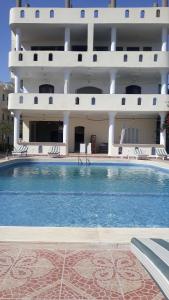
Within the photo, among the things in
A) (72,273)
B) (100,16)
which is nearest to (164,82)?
(100,16)

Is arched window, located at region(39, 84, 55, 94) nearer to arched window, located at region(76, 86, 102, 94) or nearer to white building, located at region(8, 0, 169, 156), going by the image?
white building, located at region(8, 0, 169, 156)

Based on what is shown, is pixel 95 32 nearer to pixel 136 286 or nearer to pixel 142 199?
pixel 142 199

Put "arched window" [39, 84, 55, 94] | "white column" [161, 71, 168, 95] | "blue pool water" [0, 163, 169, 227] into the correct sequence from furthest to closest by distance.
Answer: "arched window" [39, 84, 55, 94]
"white column" [161, 71, 168, 95]
"blue pool water" [0, 163, 169, 227]

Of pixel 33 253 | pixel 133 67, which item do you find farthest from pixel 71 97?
pixel 33 253

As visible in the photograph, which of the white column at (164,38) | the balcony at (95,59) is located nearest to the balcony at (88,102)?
the balcony at (95,59)

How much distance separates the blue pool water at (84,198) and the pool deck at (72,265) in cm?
212

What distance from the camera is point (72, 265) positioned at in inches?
140

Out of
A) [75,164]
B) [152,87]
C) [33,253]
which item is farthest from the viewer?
[152,87]

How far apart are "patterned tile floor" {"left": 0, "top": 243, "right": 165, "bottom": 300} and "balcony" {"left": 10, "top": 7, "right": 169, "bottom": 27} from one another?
19.5 meters

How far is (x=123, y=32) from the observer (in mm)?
21953

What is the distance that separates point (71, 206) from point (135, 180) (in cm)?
549

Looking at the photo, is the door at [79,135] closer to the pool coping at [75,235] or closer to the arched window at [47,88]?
the arched window at [47,88]

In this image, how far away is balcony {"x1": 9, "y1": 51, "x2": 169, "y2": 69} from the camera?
67.9ft

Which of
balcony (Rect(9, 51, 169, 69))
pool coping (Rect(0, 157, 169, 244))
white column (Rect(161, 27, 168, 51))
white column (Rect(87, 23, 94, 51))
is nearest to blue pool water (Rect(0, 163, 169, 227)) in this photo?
pool coping (Rect(0, 157, 169, 244))
